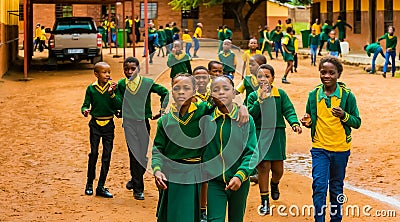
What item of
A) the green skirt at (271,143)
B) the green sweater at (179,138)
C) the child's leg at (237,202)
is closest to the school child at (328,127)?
the green skirt at (271,143)

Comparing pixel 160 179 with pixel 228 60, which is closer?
pixel 160 179

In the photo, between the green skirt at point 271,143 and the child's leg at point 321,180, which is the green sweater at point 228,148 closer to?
the child's leg at point 321,180

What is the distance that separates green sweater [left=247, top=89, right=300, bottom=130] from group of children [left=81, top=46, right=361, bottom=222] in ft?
0.03

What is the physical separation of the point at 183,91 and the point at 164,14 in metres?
35.9

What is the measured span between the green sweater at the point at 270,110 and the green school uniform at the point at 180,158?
175 centimetres

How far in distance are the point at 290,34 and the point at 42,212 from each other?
1427cm

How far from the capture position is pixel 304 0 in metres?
34.5

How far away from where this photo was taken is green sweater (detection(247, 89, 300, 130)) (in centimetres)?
674

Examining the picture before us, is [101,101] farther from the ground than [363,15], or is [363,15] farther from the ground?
[363,15]

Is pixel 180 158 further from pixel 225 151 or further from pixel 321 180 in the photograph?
pixel 321 180

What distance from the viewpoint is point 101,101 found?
7254mm

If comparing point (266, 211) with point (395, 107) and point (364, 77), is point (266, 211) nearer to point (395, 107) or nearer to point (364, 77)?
point (395, 107)

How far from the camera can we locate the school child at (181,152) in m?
4.99

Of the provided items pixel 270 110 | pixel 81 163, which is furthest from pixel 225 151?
pixel 81 163
